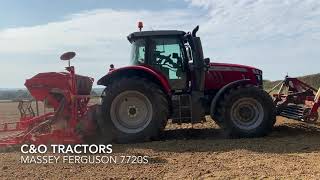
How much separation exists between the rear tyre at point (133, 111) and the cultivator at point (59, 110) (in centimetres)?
42

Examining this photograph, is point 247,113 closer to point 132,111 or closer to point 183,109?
point 183,109

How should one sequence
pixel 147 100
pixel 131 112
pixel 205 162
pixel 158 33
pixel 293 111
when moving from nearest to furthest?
pixel 205 162 < pixel 147 100 < pixel 131 112 < pixel 158 33 < pixel 293 111

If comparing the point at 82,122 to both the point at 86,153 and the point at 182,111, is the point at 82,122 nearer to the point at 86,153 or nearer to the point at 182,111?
the point at 86,153

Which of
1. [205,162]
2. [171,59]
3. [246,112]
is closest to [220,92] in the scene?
[246,112]

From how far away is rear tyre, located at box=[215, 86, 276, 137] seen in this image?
11109 mm

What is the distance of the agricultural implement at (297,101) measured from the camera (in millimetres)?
11453

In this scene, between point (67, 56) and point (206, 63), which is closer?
point (67, 56)

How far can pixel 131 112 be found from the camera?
36.2 ft

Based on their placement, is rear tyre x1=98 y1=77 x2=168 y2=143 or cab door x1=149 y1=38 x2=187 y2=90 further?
cab door x1=149 y1=38 x2=187 y2=90

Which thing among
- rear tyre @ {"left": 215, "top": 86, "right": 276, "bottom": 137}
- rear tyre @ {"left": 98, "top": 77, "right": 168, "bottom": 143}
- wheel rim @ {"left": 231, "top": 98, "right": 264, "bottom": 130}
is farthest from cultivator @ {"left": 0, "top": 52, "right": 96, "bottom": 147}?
wheel rim @ {"left": 231, "top": 98, "right": 264, "bottom": 130}

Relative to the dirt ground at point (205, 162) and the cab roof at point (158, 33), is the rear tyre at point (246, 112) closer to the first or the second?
the dirt ground at point (205, 162)

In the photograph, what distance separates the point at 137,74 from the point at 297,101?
4.28 meters

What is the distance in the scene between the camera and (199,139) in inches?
443

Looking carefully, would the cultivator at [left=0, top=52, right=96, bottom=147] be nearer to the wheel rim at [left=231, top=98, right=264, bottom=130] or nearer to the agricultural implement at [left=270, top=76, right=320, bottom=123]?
the wheel rim at [left=231, top=98, right=264, bottom=130]
